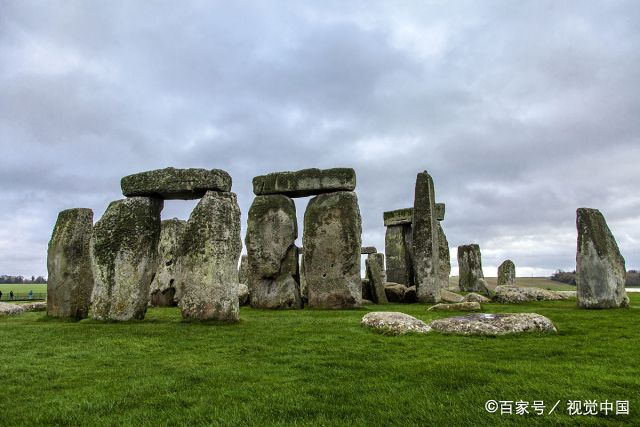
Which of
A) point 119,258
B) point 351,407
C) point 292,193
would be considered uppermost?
point 292,193

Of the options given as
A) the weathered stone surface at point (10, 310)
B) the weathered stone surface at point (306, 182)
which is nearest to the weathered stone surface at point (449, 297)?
the weathered stone surface at point (306, 182)

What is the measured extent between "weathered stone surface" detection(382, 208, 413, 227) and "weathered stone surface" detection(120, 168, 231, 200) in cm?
1282

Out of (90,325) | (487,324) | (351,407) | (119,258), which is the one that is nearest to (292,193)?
(119,258)

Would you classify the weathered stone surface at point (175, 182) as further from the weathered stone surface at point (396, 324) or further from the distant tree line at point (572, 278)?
the distant tree line at point (572, 278)

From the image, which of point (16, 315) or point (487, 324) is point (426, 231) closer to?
point (487, 324)

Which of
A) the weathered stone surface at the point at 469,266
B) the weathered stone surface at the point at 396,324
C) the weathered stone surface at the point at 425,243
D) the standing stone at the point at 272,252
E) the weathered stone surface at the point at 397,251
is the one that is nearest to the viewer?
the weathered stone surface at the point at 396,324

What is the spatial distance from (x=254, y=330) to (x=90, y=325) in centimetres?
356

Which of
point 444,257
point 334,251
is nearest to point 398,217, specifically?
point 444,257

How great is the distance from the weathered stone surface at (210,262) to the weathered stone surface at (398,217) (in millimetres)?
13017

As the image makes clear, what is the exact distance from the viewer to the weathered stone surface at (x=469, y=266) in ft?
80.1

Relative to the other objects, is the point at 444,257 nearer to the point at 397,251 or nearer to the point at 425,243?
the point at 397,251

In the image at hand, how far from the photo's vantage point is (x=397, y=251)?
2236 centimetres

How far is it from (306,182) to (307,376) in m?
10.5

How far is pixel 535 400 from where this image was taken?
3.99 metres
